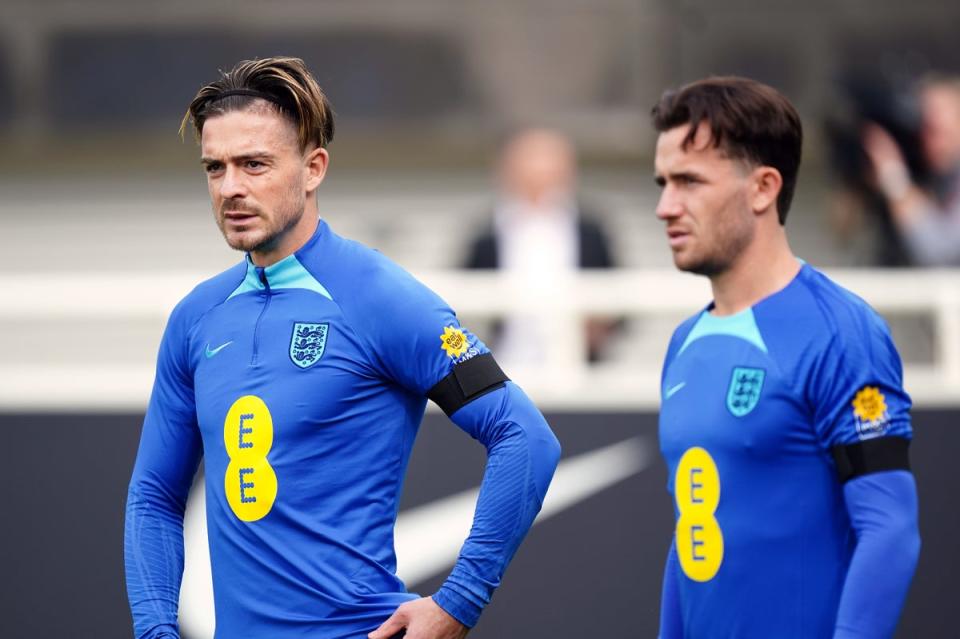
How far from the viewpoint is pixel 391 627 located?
11.0 ft

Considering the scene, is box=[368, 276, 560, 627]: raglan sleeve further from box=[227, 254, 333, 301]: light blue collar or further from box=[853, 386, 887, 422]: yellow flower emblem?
box=[853, 386, 887, 422]: yellow flower emblem

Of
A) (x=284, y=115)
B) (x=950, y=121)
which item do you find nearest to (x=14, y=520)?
(x=284, y=115)

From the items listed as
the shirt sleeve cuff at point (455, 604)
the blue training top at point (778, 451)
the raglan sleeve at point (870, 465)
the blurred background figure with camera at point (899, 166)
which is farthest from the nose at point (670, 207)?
the blurred background figure with camera at point (899, 166)

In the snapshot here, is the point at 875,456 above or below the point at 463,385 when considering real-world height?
below

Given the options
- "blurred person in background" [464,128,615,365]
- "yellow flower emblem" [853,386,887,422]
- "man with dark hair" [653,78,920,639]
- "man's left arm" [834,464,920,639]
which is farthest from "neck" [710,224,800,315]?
"blurred person in background" [464,128,615,365]

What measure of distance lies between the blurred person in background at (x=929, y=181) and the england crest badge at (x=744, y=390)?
361 cm

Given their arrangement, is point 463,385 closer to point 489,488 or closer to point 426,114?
point 489,488

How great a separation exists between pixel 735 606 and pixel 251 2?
27.9 ft

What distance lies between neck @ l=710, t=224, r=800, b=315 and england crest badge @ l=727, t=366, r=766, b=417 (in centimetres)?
20

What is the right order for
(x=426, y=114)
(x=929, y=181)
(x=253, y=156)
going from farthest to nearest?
(x=426, y=114) < (x=929, y=181) < (x=253, y=156)

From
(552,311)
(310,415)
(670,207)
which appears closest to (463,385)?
(310,415)

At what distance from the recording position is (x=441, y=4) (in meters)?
11.2

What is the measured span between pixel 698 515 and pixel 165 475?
4.20 ft

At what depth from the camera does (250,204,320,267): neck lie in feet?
11.9
